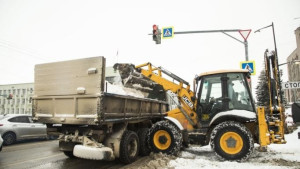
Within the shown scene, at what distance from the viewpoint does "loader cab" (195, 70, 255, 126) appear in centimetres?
686

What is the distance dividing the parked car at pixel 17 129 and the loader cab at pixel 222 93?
8.83 meters

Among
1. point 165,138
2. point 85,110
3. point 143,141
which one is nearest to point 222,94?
point 165,138

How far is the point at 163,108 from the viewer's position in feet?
31.9

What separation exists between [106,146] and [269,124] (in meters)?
4.79

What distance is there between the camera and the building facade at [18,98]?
59938 millimetres

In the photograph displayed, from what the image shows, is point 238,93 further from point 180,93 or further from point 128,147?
point 128,147

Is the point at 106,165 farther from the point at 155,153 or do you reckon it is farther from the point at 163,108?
the point at 163,108

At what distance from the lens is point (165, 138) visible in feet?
23.7

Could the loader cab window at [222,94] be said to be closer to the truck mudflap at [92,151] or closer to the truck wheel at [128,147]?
the truck wheel at [128,147]

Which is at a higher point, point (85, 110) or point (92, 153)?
point (85, 110)

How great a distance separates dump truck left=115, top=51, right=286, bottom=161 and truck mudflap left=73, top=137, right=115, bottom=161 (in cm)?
236

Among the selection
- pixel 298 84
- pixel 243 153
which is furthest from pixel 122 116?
pixel 298 84

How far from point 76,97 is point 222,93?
4392 millimetres

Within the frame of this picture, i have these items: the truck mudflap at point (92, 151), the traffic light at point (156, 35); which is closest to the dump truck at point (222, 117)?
the truck mudflap at point (92, 151)
